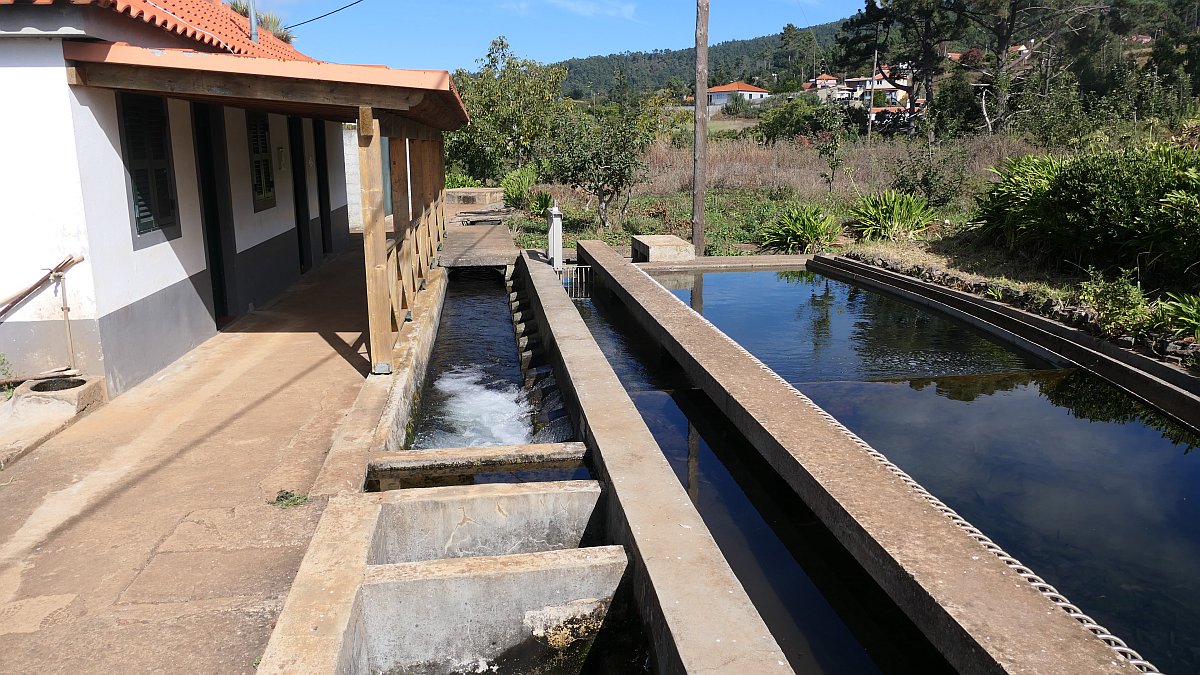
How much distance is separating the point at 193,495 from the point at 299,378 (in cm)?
238

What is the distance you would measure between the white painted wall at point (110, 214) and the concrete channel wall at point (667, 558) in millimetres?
3609

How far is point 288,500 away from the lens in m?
4.69

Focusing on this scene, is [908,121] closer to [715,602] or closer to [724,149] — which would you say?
[724,149]

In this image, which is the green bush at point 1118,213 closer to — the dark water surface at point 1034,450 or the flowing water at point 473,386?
the dark water surface at point 1034,450

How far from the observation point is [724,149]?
25.8 metres

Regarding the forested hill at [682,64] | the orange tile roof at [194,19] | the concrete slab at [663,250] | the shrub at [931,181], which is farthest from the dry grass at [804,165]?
the forested hill at [682,64]

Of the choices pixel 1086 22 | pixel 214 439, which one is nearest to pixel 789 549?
pixel 214 439

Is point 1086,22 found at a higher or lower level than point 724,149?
higher

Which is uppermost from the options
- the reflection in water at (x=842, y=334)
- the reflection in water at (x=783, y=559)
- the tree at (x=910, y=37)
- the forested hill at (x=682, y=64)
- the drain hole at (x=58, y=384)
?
the forested hill at (x=682, y=64)

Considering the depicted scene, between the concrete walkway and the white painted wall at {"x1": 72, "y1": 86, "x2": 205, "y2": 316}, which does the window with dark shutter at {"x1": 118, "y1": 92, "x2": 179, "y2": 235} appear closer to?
the white painted wall at {"x1": 72, "y1": 86, "x2": 205, "y2": 316}

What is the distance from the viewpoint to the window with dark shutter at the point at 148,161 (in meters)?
6.79

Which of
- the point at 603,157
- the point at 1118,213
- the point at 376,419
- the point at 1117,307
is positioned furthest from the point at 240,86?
the point at 603,157

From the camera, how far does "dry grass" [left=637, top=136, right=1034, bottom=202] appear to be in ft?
68.4

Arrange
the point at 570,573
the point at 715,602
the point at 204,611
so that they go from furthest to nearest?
1. the point at 570,573
2. the point at 204,611
3. the point at 715,602
